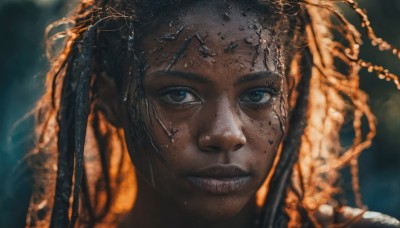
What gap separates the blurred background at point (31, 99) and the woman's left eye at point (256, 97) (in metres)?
1.53

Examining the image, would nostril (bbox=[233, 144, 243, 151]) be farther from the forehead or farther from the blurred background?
the blurred background

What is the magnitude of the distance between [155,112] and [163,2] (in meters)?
0.37

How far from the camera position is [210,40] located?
2.24 metres

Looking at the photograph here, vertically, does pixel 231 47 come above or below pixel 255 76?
above

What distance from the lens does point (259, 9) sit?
7.77 feet

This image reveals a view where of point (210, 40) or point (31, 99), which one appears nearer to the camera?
point (210, 40)

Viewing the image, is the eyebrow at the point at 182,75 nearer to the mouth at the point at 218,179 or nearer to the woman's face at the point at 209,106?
the woman's face at the point at 209,106

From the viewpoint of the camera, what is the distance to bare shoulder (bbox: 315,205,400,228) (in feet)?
8.80

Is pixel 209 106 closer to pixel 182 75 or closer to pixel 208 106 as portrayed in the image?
pixel 208 106

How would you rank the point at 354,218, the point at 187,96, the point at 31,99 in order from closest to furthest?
the point at 187,96, the point at 354,218, the point at 31,99

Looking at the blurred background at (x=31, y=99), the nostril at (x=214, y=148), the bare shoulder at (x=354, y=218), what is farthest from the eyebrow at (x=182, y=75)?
the blurred background at (x=31, y=99)

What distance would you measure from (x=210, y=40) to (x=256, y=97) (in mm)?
254

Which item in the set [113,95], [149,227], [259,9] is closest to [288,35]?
[259,9]

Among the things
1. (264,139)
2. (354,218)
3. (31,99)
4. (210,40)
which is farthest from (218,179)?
(31,99)
